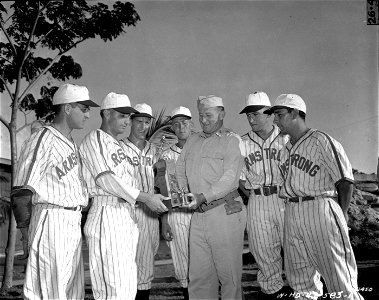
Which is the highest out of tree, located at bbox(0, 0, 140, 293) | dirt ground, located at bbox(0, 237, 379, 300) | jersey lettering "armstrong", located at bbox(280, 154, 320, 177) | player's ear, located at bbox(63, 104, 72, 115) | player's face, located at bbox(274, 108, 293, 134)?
tree, located at bbox(0, 0, 140, 293)

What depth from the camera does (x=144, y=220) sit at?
16.1ft

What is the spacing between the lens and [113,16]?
7164mm

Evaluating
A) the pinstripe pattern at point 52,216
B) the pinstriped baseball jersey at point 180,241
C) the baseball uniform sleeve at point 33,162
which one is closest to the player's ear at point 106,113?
the pinstripe pattern at point 52,216

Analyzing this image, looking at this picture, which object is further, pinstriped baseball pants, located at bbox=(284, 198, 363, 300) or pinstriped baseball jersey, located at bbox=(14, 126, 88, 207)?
pinstriped baseball pants, located at bbox=(284, 198, 363, 300)

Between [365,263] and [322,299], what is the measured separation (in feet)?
8.24

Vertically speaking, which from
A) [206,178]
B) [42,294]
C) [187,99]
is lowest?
[42,294]

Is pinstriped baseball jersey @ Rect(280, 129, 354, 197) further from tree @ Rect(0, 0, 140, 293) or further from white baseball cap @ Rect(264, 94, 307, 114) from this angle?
tree @ Rect(0, 0, 140, 293)

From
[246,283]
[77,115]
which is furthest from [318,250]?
[246,283]

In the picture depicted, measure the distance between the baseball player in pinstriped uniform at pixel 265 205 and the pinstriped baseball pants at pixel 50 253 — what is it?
2050 millimetres

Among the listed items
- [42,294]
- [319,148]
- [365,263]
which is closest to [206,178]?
[319,148]

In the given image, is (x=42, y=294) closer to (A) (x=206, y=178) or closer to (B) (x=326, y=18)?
(A) (x=206, y=178)

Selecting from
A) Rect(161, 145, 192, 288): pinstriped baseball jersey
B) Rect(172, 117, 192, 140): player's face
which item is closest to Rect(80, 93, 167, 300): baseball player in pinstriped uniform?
Rect(161, 145, 192, 288): pinstriped baseball jersey

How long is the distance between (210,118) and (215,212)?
861 millimetres

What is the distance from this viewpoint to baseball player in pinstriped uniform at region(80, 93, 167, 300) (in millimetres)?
3434
